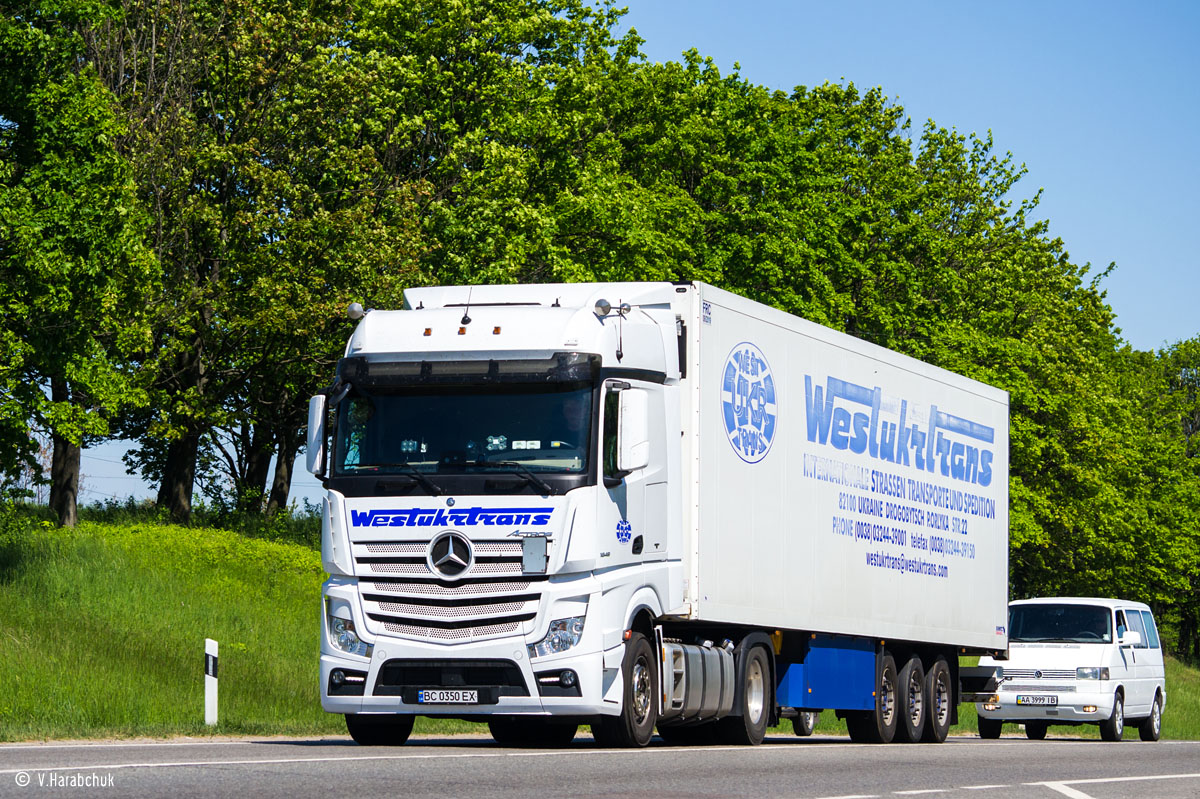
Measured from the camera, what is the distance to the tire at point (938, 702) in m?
21.2

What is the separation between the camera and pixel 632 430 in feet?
45.8

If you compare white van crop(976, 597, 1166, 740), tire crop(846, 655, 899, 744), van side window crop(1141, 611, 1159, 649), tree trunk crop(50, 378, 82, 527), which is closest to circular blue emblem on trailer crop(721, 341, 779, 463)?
tire crop(846, 655, 899, 744)

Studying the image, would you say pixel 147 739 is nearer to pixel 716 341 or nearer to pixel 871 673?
pixel 716 341

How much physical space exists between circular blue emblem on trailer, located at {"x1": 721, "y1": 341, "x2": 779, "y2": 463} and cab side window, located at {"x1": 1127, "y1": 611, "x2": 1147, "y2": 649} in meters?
13.6

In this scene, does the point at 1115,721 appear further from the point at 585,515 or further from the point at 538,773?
the point at 538,773

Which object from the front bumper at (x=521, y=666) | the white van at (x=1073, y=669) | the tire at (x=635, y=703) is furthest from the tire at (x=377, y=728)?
the white van at (x=1073, y=669)

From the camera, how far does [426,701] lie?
13.6m

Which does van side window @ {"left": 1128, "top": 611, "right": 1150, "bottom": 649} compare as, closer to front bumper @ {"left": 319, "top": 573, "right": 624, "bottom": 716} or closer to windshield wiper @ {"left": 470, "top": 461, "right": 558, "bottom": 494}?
front bumper @ {"left": 319, "top": 573, "right": 624, "bottom": 716}

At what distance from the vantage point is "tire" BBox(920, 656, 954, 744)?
21156 mm

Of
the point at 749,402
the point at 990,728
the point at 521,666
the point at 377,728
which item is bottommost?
the point at 990,728

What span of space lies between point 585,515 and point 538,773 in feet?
9.31

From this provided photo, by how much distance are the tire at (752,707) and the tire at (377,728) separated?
325cm

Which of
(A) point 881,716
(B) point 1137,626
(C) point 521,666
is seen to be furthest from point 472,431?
(B) point 1137,626

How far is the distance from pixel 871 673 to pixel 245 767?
1021 centimetres
